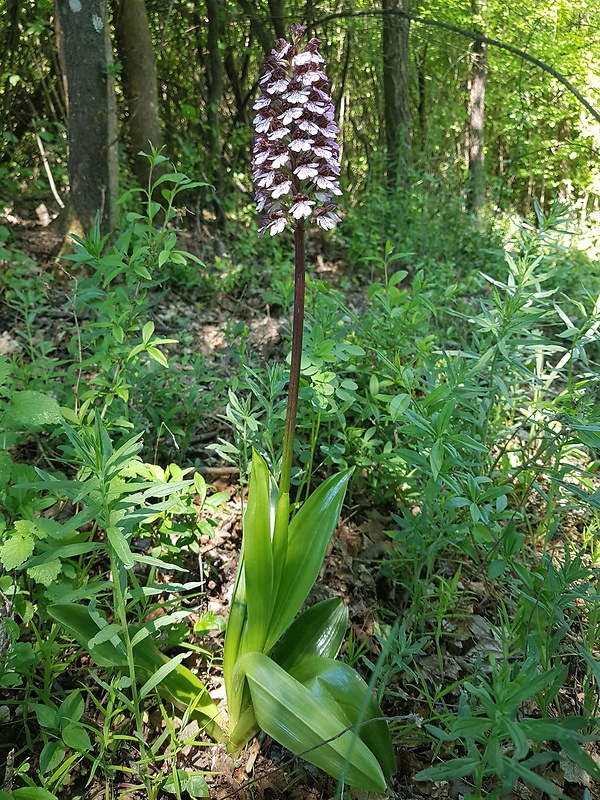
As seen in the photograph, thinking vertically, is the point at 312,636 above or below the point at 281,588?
below

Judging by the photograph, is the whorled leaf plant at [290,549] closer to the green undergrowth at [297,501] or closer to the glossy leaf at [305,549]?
the glossy leaf at [305,549]

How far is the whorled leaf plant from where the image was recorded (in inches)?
54.2

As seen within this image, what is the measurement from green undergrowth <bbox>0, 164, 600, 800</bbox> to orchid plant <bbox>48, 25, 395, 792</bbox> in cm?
1

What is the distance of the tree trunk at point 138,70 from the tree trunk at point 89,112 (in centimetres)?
117

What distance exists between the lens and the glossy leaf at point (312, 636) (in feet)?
5.44

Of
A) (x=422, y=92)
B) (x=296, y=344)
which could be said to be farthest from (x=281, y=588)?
(x=422, y=92)

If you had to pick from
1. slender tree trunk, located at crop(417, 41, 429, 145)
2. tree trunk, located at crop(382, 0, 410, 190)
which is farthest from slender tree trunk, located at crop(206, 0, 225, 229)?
slender tree trunk, located at crop(417, 41, 429, 145)

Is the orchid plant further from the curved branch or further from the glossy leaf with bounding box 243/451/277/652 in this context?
the curved branch

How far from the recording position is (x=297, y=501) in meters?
2.04

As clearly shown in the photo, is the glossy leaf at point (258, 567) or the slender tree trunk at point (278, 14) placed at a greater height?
the slender tree trunk at point (278, 14)

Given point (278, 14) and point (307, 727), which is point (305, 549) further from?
point (278, 14)

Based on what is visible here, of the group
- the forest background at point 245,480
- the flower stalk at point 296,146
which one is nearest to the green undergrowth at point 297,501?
the forest background at point 245,480

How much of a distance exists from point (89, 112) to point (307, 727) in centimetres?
418

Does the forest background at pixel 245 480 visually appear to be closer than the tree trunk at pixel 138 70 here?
Yes
